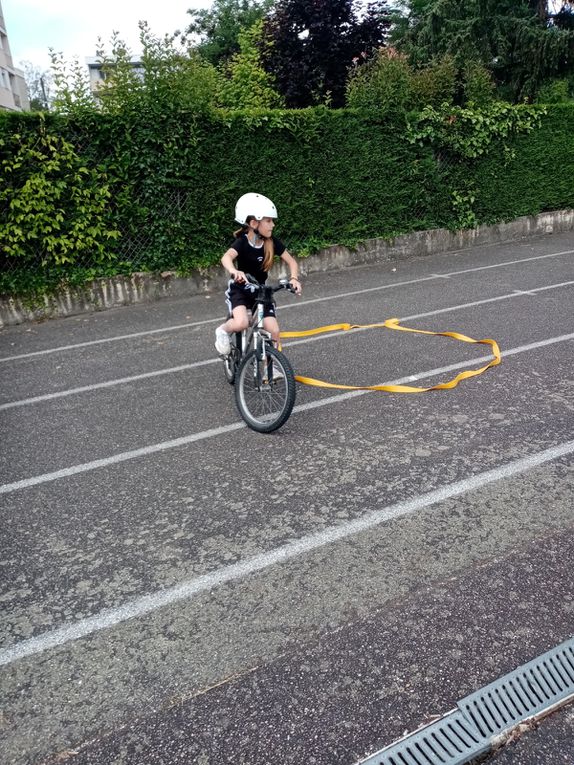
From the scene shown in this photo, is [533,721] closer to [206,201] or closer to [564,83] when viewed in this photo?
[206,201]

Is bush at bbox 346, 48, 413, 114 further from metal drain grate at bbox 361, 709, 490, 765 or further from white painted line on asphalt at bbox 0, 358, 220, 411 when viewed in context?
metal drain grate at bbox 361, 709, 490, 765

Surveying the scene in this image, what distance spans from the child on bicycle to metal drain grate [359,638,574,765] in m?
3.31

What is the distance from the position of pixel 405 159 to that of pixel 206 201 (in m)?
4.89

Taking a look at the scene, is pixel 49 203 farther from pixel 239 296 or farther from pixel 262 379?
pixel 262 379

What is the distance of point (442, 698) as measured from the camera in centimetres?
235

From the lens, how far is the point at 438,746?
216 centimetres

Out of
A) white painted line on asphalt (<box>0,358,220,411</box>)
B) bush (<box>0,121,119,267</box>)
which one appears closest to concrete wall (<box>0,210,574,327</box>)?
bush (<box>0,121,119,267</box>)

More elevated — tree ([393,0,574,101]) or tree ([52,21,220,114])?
tree ([393,0,574,101])

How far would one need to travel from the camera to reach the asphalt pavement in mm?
2324

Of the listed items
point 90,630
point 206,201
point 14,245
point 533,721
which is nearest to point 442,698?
point 533,721

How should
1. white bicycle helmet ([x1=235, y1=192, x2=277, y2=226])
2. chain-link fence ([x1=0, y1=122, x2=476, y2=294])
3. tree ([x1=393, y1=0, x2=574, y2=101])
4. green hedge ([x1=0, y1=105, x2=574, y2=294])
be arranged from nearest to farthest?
white bicycle helmet ([x1=235, y1=192, x2=277, y2=226]) < chain-link fence ([x1=0, y1=122, x2=476, y2=294]) < green hedge ([x1=0, y1=105, x2=574, y2=294]) < tree ([x1=393, y1=0, x2=574, y2=101])

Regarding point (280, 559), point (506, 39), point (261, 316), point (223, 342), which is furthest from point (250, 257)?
point (506, 39)

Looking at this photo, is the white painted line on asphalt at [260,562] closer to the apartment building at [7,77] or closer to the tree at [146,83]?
the tree at [146,83]

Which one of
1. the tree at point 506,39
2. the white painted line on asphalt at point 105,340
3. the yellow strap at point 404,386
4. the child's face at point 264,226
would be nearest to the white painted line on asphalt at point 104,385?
the yellow strap at point 404,386
